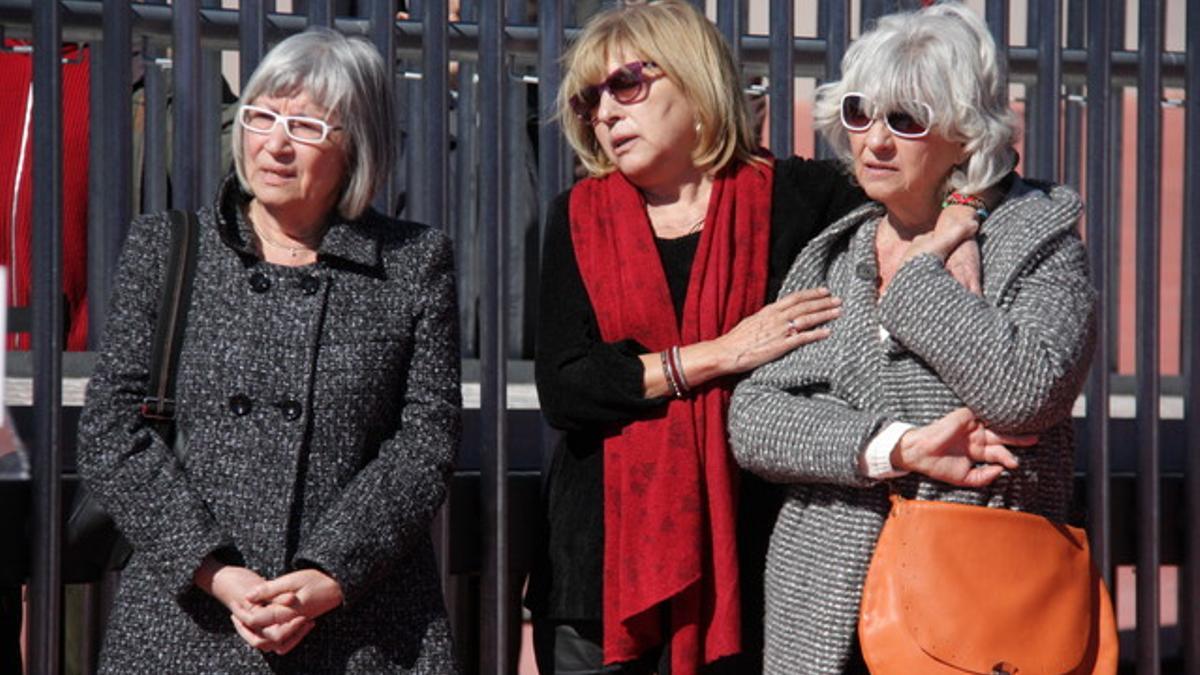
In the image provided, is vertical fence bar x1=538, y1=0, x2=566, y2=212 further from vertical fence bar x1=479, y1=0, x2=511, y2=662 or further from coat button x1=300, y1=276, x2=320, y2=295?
coat button x1=300, y1=276, x2=320, y2=295

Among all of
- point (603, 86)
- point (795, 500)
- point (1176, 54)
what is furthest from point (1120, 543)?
point (603, 86)

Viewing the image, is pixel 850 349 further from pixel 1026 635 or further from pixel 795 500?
pixel 1026 635

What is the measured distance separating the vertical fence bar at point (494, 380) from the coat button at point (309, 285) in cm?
86

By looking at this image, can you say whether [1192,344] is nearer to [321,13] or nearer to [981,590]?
[981,590]

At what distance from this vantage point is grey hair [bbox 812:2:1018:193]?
361 centimetres

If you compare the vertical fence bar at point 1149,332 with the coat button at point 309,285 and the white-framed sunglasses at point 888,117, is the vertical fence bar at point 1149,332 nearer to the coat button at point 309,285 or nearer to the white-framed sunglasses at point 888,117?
the white-framed sunglasses at point 888,117

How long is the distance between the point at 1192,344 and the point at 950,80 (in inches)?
69.8

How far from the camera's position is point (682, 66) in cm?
395

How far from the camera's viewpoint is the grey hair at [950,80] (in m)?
3.61

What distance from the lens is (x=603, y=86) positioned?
396 cm

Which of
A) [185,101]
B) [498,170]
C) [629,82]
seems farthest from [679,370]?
[185,101]

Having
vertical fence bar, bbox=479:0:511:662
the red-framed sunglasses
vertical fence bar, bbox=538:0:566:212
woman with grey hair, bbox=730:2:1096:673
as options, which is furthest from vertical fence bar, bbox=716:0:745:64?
woman with grey hair, bbox=730:2:1096:673

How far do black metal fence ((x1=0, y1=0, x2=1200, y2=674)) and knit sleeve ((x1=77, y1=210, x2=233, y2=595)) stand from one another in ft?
1.99

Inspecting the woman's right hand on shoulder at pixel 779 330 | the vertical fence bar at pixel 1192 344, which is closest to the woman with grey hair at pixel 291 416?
the woman's right hand on shoulder at pixel 779 330
